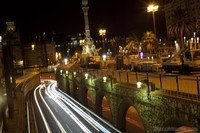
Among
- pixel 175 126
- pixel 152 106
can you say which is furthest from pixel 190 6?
pixel 175 126

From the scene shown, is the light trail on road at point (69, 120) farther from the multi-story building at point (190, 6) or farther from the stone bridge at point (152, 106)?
the multi-story building at point (190, 6)

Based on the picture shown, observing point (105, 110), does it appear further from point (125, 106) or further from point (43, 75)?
point (43, 75)

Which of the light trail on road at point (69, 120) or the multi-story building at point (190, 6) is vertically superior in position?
the multi-story building at point (190, 6)

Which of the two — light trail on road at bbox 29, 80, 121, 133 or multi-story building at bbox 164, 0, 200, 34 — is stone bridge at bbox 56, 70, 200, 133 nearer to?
light trail on road at bbox 29, 80, 121, 133

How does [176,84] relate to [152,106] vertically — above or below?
above

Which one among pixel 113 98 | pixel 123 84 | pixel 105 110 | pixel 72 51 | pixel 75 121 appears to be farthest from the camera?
pixel 72 51

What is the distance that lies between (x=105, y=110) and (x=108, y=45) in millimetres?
150559

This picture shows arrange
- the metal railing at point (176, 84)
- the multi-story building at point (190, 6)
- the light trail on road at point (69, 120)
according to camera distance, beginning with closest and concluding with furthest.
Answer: the metal railing at point (176, 84), the light trail on road at point (69, 120), the multi-story building at point (190, 6)

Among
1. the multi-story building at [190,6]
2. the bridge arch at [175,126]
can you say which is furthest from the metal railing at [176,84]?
the multi-story building at [190,6]

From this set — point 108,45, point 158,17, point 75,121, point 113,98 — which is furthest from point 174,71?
point 108,45

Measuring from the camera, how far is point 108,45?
628 ft

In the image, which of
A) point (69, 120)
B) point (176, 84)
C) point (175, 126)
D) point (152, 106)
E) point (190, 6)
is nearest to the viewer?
point (175, 126)

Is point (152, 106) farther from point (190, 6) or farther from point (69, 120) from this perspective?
point (190, 6)

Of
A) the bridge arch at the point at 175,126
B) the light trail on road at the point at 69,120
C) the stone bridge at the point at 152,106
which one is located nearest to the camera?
the stone bridge at the point at 152,106
